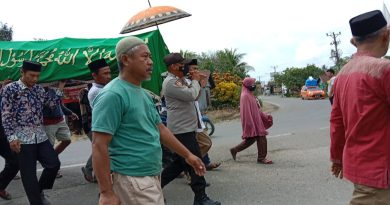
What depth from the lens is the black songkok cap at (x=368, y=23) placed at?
2834 millimetres

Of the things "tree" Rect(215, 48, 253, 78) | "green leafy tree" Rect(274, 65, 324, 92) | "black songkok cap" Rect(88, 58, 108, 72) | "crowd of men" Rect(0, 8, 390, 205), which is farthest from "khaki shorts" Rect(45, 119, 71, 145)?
"green leafy tree" Rect(274, 65, 324, 92)

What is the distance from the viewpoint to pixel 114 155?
299 centimetres

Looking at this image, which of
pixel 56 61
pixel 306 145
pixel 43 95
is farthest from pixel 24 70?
pixel 306 145

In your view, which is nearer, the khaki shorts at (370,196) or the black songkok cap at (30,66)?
the khaki shorts at (370,196)

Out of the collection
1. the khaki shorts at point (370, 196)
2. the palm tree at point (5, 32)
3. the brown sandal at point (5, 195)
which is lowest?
the brown sandal at point (5, 195)

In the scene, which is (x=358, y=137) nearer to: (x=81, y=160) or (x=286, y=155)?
(x=286, y=155)

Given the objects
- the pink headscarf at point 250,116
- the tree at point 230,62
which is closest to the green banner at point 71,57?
the pink headscarf at point 250,116

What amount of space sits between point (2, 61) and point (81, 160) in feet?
11.5

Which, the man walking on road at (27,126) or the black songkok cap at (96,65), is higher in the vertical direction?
the black songkok cap at (96,65)

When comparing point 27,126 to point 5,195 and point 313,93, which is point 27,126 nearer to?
point 5,195

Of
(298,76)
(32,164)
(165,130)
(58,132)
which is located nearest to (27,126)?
(32,164)

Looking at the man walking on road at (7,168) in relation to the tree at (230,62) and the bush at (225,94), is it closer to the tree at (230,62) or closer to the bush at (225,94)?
the bush at (225,94)

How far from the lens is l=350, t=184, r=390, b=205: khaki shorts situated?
2.74 m

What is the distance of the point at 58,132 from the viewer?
262 inches
